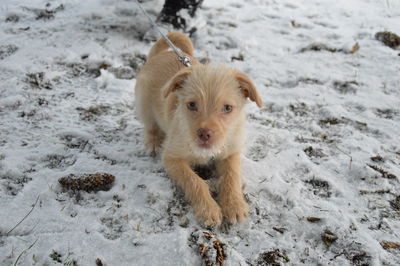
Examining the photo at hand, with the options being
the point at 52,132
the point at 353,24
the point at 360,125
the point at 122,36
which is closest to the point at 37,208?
the point at 52,132

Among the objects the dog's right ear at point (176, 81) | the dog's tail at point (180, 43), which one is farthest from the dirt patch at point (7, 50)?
the dog's right ear at point (176, 81)

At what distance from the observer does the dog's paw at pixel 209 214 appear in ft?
8.30

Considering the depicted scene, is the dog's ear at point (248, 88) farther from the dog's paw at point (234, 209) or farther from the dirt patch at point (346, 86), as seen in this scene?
the dirt patch at point (346, 86)

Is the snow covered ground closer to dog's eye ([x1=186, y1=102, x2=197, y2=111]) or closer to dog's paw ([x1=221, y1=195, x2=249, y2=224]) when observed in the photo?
dog's paw ([x1=221, y1=195, x2=249, y2=224])

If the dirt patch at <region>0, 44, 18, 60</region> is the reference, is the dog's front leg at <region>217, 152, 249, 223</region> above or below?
above

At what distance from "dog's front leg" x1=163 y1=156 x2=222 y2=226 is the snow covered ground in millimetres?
88

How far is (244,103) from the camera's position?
3031 mm

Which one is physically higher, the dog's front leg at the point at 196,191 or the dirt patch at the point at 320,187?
the dog's front leg at the point at 196,191

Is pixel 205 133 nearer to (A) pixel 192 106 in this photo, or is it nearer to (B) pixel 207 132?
(B) pixel 207 132

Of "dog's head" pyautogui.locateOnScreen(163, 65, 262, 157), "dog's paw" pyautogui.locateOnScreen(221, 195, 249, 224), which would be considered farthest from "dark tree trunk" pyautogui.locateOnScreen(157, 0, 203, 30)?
"dog's paw" pyautogui.locateOnScreen(221, 195, 249, 224)

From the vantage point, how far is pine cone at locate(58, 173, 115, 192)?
2.83 meters

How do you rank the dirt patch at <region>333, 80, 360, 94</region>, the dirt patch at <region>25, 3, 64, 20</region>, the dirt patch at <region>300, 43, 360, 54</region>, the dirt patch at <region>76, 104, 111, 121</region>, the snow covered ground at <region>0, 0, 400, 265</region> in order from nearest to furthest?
the snow covered ground at <region>0, 0, 400, 265</region>, the dirt patch at <region>76, 104, 111, 121</region>, the dirt patch at <region>333, 80, 360, 94</region>, the dirt patch at <region>300, 43, 360, 54</region>, the dirt patch at <region>25, 3, 64, 20</region>

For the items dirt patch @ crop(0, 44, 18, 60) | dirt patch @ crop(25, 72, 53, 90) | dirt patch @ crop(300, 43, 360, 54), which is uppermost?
dirt patch @ crop(300, 43, 360, 54)

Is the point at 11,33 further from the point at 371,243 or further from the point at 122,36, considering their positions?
the point at 371,243
